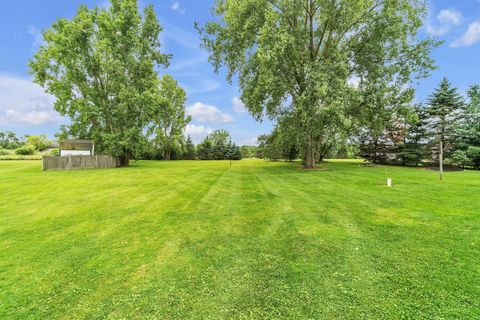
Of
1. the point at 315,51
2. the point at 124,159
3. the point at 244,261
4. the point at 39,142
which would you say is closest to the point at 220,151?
the point at 124,159

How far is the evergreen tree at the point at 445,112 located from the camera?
23.1 m

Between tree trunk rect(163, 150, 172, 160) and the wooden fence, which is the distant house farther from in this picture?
tree trunk rect(163, 150, 172, 160)

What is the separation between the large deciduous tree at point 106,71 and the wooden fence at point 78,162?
101cm

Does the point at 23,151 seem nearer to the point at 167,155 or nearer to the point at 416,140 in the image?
the point at 167,155

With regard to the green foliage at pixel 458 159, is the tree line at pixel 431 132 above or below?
above

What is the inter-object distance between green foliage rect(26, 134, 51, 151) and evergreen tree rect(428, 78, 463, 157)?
82.7m

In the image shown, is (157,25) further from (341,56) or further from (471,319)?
(471,319)

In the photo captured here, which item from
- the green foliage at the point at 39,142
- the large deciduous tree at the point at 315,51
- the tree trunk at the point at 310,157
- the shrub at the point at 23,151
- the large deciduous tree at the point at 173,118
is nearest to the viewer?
the large deciduous tree at the point at 315,51

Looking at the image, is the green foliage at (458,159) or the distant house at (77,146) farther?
the distant house at (77,146)

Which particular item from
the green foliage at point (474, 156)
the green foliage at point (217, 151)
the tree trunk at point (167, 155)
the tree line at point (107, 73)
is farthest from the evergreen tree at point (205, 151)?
the green foliage at point (474, 156)

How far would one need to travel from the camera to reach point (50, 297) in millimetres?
2830

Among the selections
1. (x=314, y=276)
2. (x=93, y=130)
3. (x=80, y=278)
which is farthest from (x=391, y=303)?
(x=93, y=130)

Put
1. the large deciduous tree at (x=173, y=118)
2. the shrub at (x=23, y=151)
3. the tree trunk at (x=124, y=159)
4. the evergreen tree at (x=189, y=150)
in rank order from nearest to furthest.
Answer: the tree trunk at (x=124, y=159), the large deciduous tree at (x=173, y=118), the shrub at (x=23, y=151), the evergreen tree at (x=189, y=150)

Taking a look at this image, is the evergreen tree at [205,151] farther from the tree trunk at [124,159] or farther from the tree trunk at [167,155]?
the tree trunk at [124,159]
